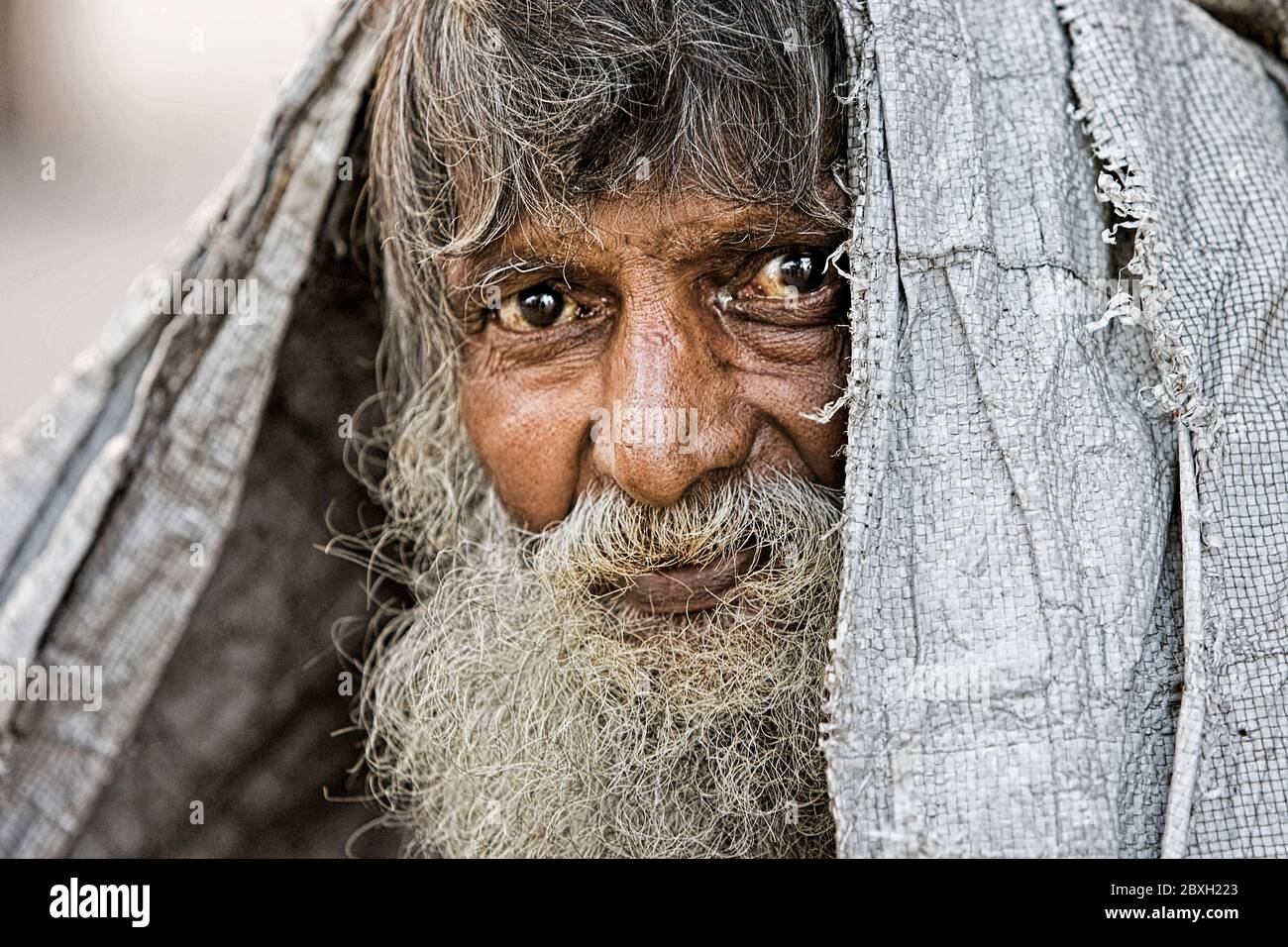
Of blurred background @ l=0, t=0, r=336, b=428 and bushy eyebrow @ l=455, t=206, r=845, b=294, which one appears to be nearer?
bushy eyebrow @ l=455, t=206, r=845, b=294

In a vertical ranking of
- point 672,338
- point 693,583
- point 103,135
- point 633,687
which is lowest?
point 633,687

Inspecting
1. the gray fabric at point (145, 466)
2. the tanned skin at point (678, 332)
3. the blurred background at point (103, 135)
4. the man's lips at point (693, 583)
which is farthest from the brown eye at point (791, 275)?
the blurred background at point (103, 135)

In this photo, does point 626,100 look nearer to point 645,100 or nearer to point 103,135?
point 645,100

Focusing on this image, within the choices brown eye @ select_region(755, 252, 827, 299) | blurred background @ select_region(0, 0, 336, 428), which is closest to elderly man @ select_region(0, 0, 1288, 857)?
brown eye @ select_region(755, 252, 827, 299)

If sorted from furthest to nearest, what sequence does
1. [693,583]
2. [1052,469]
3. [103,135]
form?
[103,135], [693,583], [1052,469]

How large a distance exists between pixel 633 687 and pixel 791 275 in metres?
0.50

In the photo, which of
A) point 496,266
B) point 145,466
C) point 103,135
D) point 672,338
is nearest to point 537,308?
point 496,266

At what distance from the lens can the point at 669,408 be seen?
1193mm

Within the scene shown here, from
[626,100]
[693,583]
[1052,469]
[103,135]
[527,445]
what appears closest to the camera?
[1052,469]

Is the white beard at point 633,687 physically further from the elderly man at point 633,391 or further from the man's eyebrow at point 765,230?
the man's eyebrow at point 765,230

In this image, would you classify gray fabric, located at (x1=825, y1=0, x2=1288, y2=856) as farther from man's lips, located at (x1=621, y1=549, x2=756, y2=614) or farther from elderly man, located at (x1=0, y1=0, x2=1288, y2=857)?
man's lips, located at (x1=621, y1=549, x2=756, y2=614)

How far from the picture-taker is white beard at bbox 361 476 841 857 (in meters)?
1.25

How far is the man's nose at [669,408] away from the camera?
1192mm

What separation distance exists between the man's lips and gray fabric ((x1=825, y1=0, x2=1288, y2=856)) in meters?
0.27
